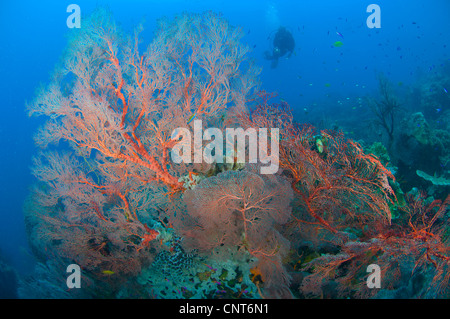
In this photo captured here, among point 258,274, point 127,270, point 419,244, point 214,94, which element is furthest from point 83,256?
point 419,244

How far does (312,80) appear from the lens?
71938 millimetres

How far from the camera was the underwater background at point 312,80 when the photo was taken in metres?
6.40

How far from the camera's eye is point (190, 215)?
12.0 feet

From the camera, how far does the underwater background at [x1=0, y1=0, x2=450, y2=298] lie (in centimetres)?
640

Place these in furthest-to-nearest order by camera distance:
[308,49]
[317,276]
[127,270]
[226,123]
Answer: [308,49] < [226,123] < [127,270] < [317,276]

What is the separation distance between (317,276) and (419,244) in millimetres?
1470
